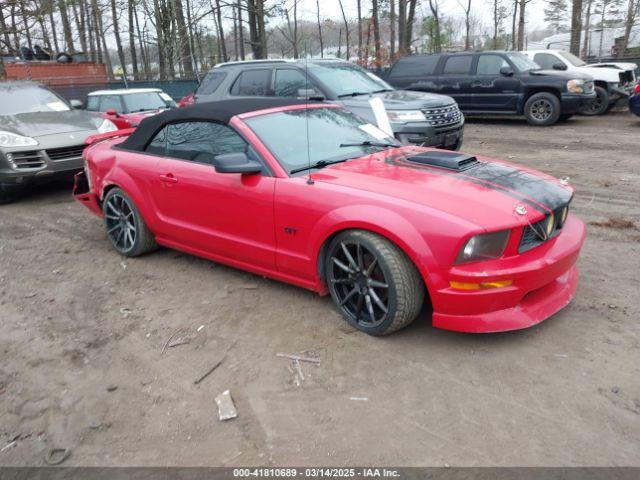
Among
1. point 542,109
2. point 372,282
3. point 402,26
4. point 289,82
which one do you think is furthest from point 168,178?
point 402,26

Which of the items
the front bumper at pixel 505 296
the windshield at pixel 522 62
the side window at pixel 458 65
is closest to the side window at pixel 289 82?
the front bumper at pixel 505 296

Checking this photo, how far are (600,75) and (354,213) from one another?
12.9m

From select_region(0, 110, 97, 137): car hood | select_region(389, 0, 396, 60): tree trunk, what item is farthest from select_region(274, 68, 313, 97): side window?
select_region(389, 0, 396, 60): tree trunk

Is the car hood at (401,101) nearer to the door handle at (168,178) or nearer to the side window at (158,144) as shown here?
the side window at (158,144)

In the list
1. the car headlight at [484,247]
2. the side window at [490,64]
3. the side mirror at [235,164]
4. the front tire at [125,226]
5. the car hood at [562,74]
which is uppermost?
the side window at [490,64]

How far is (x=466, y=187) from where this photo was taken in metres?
3.46

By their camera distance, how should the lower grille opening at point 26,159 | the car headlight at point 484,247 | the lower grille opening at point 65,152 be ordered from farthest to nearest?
the lower grille opening at point 65,152 → the lower grille opening at point 26,159 → the car headlight at point 484,247

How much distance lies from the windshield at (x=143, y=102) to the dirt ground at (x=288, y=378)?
787 centimetres

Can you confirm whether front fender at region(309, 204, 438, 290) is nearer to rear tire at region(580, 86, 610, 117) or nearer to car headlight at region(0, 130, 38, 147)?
car headlight at region(0, 130, 38, 147)

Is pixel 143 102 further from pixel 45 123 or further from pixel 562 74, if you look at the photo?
pixel 562 74

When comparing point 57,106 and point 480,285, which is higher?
point 57,106

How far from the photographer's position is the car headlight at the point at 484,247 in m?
3.08

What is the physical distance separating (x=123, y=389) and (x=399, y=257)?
1.83 meters

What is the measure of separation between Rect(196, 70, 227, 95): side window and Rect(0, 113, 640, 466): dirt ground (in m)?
4.84
